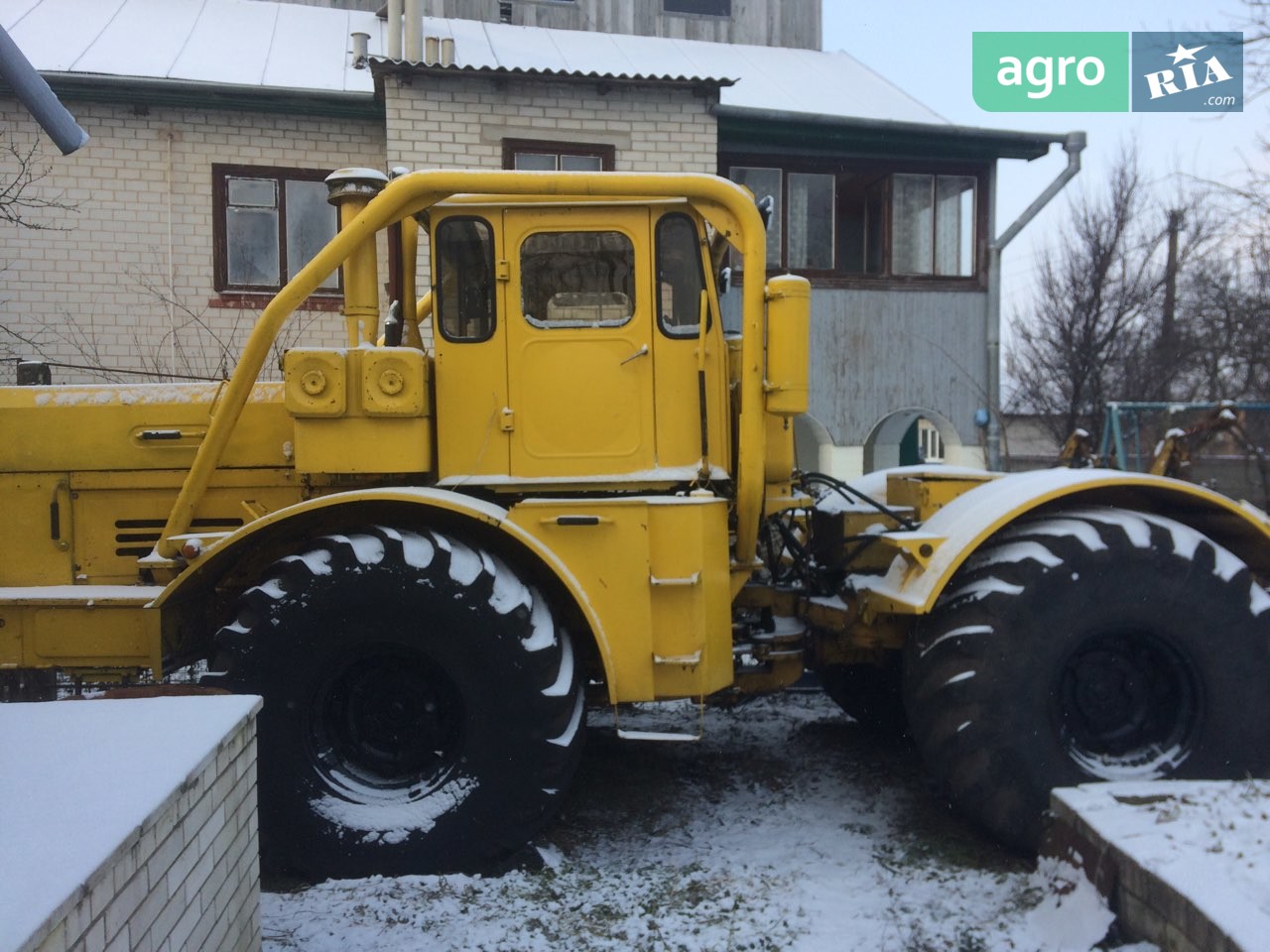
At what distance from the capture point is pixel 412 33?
1107 centimetres

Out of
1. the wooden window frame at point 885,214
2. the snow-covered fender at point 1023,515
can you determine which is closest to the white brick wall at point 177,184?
the wooden window frame at point 885,214

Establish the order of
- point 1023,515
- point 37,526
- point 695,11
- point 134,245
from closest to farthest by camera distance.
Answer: point 1023,515
point 37,526
point 134,245
point 695,11

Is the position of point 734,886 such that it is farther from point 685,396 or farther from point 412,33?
point 412,33

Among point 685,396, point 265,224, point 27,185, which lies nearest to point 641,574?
point 685,396

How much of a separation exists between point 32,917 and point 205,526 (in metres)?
3.02

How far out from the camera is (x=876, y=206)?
12703 millimetres

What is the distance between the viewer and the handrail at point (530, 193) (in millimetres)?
4000

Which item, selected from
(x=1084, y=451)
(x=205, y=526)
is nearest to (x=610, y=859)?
(x=205, y=526)

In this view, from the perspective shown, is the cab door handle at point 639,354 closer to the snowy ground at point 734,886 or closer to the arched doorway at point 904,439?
the snowy ground at point 734,886

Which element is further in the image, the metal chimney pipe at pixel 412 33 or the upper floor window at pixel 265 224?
the metal chimney pipe at pixel 412 33

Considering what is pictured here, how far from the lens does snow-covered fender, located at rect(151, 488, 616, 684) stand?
3.86 m

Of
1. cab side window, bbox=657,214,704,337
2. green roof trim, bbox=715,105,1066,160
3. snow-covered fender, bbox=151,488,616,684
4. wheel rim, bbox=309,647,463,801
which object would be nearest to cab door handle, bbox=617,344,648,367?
cab side window, bbox=657,214,704,337

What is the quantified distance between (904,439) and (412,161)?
34.8 feet

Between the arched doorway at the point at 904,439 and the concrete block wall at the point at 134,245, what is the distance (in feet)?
24.4
